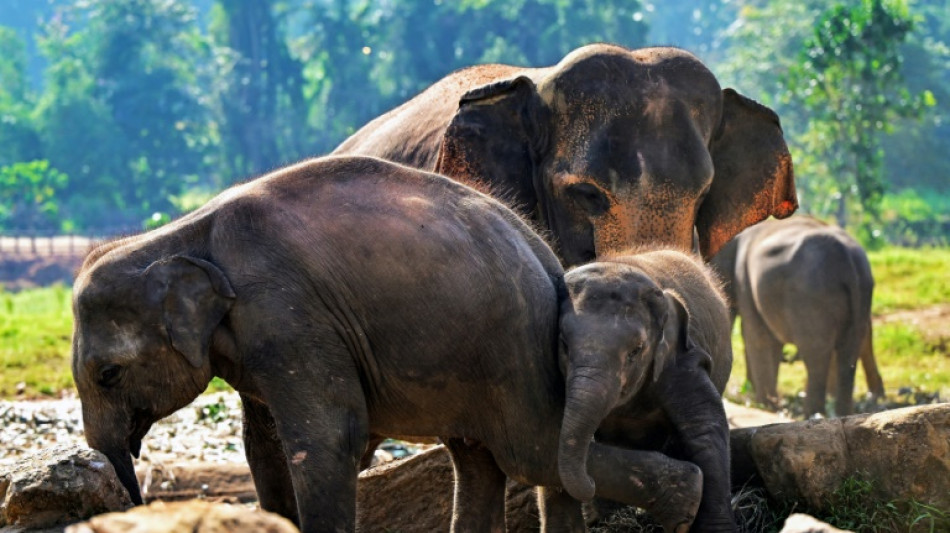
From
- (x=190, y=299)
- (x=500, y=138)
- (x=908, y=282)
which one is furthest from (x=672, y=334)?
(x=908, y=282)

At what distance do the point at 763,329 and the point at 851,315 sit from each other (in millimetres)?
1186

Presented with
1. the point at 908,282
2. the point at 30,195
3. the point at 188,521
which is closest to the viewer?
the point at 188,521

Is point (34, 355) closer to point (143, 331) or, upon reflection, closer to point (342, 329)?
point (143, 331)

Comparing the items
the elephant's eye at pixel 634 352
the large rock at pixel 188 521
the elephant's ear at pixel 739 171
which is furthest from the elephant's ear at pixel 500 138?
the large rock at pixel 188 521

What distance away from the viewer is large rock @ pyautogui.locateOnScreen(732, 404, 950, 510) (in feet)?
15.3

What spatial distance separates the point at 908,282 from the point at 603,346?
495 inches

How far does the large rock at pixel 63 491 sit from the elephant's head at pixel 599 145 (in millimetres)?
2063

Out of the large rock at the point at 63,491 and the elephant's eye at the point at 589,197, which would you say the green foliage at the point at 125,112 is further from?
the large rock at the point at 63,491

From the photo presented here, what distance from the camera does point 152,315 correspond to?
13.4 feet

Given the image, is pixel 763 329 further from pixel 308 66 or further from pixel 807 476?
pixel 308 66

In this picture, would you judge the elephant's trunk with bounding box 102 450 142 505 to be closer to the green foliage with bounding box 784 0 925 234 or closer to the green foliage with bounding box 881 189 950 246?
the green foliage with bounding box 784 0 925 234

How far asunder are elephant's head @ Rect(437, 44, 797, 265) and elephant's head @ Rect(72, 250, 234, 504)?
199 cm

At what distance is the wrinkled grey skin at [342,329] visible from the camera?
3971 millimetres

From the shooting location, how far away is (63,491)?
173 inches
